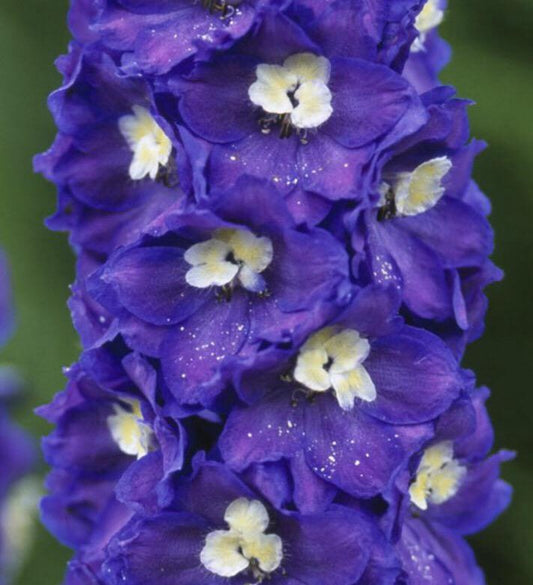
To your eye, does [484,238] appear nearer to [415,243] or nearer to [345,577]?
[415,243]

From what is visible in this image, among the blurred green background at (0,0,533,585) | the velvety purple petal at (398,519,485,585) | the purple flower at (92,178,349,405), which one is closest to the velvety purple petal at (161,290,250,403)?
the purple flower at (92,178,349,405)

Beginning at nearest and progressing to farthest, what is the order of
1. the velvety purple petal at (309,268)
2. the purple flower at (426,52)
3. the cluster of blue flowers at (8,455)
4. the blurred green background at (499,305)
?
the velvety purple petal at (309,268)
the purple flower at (426,52)
the cluster of blue flowers at (8,455)
the blurred green background at (499,305)

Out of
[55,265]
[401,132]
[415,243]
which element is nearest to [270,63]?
[401,132]

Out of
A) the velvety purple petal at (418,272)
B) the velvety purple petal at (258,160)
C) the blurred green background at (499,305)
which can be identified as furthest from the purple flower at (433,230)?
the blurred green background at (499,305)

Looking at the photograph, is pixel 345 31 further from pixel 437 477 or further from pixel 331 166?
pixel 437 477

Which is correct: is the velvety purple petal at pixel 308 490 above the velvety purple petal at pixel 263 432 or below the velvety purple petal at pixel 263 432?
below

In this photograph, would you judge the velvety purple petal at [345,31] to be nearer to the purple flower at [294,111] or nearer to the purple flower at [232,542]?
the purple flower at [294,111]

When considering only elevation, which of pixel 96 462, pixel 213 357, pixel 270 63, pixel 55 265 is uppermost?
pixel 270 63
